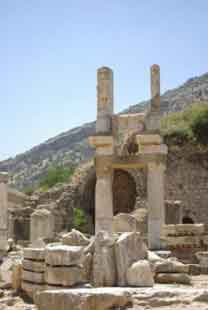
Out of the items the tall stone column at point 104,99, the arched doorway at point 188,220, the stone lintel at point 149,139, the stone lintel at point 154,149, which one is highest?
the tall stone column at point 104,99

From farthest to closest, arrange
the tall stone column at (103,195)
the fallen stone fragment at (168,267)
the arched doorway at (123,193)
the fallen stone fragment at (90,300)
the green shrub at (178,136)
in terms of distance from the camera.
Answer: the arched doorway at (123,193) → the green shrub at (178,136) → the tall stone column at (103,195) → the fallen stone fragment at (168,267) → the fallen stone fragment at (90,300)

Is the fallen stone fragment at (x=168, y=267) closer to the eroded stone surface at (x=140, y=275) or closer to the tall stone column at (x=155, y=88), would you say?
the eroded stone surface at (x=140, y=275)

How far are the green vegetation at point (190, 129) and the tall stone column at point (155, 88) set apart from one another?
1967 centimetres

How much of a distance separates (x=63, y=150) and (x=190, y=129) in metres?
85.9

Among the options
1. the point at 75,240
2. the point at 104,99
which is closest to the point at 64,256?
the point at 75,240

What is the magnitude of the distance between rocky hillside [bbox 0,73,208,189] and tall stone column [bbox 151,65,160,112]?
7419cm

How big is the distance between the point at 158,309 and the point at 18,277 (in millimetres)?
4205

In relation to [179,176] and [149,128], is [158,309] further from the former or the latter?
[179,176]

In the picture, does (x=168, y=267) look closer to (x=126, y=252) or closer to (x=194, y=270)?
(x=126, y=252)

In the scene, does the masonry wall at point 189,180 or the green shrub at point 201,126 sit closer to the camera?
the masonry wall at point 189,180

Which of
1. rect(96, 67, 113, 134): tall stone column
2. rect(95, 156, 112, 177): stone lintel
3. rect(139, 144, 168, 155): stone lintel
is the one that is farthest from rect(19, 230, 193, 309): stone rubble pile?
rect(96, 67, 113, 134): tall stone column

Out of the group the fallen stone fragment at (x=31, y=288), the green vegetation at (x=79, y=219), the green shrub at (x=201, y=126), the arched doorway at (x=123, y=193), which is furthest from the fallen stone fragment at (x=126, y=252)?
the arched doorway at (x=123, y=193)

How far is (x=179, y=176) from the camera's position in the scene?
121 feet

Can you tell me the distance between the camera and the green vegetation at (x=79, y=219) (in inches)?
1448
